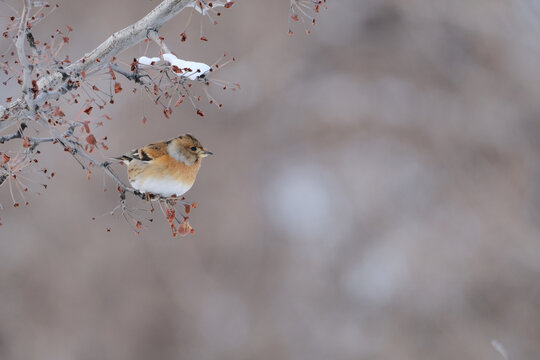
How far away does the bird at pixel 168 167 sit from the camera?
132 inches

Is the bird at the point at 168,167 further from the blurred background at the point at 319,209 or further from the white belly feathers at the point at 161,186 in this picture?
the blurred background at the point at 319,209

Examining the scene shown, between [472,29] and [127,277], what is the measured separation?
7.34 meters

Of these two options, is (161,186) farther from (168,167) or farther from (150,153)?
(150,153)

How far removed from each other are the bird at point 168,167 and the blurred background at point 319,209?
6.14m

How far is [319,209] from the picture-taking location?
36.8ft

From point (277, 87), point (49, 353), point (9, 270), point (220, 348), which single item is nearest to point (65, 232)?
point (9, 270)

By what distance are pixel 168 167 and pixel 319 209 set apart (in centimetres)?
804

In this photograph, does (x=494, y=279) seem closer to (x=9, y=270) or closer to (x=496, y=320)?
(x=496, y=320)

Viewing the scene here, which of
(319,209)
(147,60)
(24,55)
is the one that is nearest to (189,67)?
(147,60)

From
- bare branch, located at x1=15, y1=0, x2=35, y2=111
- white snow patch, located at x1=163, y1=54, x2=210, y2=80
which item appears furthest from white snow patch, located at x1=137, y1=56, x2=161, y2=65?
bare branch, located at x1=15, y1=0, x2=35, y2=111

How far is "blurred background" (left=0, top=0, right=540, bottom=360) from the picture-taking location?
9781 mm

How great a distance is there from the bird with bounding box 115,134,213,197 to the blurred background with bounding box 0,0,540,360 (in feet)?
20.1

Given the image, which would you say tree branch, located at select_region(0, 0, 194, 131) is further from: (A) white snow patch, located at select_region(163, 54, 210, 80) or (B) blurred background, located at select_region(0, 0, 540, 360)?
(B) blurred background, located at select_region(0, 0, 540, 360)

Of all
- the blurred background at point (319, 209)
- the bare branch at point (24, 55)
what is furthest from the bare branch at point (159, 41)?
the blurred background at point (319, 209)
